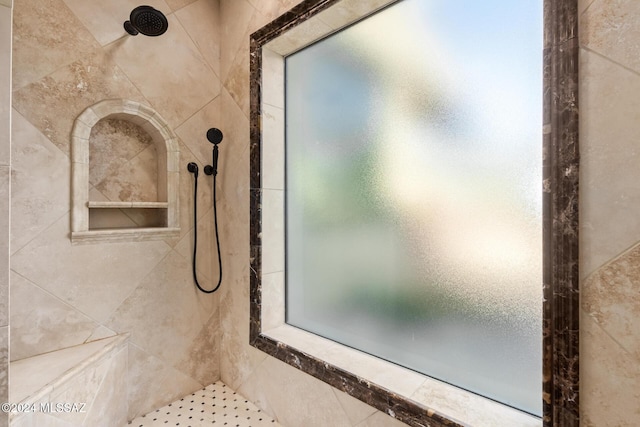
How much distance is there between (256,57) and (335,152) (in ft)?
2.19

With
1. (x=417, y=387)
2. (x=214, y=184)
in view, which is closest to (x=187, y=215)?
(x=214, y=184)

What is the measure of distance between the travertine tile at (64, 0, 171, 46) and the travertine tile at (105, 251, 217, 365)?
3.61 feet

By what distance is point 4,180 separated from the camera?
678mm

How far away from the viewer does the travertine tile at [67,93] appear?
127 cm

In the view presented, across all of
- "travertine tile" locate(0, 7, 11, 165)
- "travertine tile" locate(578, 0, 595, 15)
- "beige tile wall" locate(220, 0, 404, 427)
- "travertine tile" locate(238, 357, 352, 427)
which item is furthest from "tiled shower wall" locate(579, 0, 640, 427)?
"travertine tile" locate(0, 7, 11, 165)

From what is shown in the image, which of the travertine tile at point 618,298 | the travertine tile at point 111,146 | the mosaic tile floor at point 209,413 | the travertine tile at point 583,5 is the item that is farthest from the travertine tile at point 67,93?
the travertine tile at point 618,298

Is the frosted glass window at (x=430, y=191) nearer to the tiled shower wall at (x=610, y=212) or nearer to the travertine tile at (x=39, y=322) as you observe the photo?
the tiled shower wall at (x=610, y=212)

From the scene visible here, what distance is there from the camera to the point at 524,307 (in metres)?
0.94

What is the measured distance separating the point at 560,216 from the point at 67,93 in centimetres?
189

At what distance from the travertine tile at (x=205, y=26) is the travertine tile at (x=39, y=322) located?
140 cm

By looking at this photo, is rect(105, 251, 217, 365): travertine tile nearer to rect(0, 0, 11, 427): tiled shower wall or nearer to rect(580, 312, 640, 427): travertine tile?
rect(0, 0, 11, 427): tiled shower wall

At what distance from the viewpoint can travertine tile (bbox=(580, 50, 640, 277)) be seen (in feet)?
2.27

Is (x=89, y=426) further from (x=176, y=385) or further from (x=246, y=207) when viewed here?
(x=246, y=207)

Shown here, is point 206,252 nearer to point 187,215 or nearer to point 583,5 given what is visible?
point 187,215
